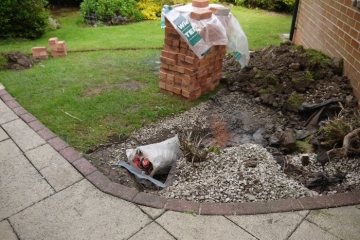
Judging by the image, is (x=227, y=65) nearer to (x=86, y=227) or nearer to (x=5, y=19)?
(x=86, y=227)

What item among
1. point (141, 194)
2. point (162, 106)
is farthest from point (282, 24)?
point (141, 194)

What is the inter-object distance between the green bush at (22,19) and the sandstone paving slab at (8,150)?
5.61 meters

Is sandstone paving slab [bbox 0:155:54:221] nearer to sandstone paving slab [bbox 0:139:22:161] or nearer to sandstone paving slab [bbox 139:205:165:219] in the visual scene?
sandstone paving slab [bbox 0:139:22:161]

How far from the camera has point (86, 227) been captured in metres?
2.66

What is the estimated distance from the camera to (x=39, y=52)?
6.55 meters

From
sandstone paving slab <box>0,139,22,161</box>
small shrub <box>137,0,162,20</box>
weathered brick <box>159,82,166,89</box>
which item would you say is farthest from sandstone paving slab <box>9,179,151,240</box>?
small shrub <box>137,0,162,20</box>

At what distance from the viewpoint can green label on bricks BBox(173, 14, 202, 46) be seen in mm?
4225

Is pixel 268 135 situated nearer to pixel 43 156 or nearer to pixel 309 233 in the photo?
pixel 309 233

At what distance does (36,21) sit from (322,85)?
7.60 meters

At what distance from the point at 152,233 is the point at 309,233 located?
134 cm

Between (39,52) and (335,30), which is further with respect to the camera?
(39,52)

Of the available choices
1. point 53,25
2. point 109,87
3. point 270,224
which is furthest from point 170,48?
point 53,25

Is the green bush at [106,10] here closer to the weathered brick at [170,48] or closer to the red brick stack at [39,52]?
the red brick stack at [39,52]

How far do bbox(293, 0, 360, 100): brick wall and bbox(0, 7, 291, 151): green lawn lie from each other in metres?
1.54
